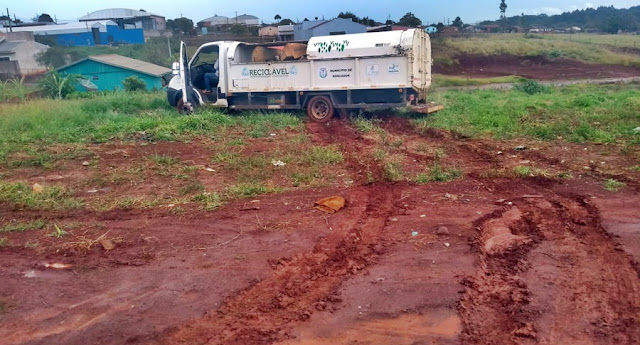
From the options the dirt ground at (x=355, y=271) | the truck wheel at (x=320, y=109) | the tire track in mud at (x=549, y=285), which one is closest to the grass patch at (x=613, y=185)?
the dirt ground at (x=355, y=271)

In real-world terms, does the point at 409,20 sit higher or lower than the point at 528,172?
higher

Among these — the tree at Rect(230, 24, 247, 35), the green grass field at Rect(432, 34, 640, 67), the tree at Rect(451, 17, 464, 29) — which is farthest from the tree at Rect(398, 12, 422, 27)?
the tree at Rect(451, 17, 464, 29)

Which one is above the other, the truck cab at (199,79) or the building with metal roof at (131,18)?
the building with metal roof at (131,18)

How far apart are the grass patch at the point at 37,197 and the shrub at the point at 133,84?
69.2 feet

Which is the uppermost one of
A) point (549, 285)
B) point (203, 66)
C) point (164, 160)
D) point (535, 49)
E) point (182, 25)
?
point (182, 25)

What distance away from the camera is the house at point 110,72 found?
3005 cm

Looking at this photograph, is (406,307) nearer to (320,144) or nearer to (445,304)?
(445,304)

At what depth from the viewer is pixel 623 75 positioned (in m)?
31.0

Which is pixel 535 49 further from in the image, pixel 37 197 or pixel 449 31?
pixel 37 197

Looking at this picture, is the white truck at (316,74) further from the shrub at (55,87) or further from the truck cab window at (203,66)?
the shrub at (55,87)

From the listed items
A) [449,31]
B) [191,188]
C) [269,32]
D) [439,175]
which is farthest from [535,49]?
[191,188]

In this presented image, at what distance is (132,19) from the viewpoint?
61.0 metres

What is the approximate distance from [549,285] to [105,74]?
3133 cm

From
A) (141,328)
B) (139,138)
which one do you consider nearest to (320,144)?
(139,138)
